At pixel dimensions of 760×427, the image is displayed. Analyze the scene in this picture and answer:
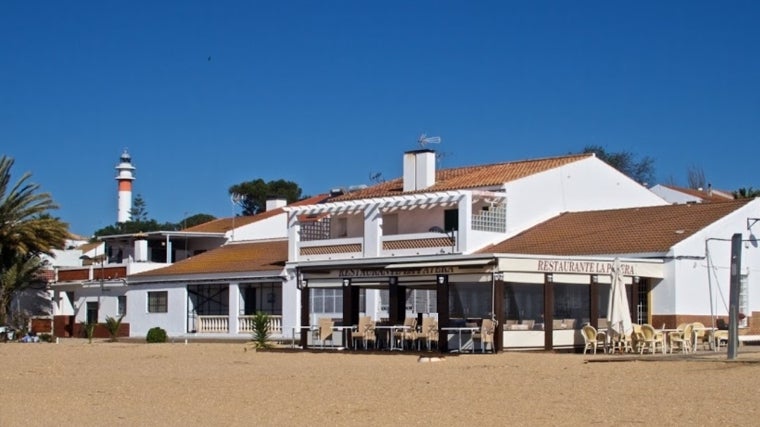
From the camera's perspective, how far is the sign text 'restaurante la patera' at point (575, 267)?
1094 inches

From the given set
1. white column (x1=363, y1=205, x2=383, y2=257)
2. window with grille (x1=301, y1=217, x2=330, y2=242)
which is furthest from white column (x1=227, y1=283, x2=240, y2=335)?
white column (x1=363, y1=205, x2=383, y2=257)

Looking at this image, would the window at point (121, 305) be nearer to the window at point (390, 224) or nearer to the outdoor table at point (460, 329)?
the window at point (390, 224)

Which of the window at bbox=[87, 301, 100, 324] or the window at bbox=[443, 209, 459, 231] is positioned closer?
the window at bbox=[443, 209, 459, 231]

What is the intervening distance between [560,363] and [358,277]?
30.1ft

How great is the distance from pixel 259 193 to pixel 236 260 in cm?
4885

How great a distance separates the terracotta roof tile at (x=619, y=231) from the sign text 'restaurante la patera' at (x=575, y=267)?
3.31 m

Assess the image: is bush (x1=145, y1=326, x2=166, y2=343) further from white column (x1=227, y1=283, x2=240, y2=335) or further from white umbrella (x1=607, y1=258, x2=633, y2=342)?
white umbrella (x1=607, y1=258, x2=633, y2=342)

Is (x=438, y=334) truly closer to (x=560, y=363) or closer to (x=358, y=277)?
(x=358, y=277)

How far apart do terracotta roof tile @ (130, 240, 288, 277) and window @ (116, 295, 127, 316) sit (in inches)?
90.8

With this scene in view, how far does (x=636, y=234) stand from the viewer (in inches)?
1366

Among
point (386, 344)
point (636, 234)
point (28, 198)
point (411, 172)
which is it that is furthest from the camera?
point (28, 198)

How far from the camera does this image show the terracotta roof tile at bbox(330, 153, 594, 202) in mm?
40219

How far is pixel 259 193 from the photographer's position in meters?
94.9

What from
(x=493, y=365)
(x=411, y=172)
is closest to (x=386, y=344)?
(x=493, y=365)
